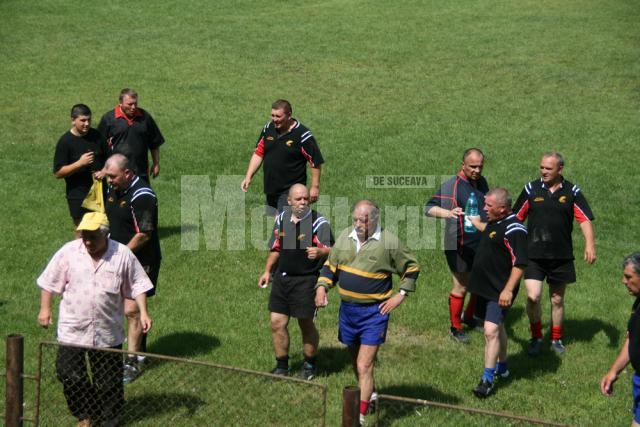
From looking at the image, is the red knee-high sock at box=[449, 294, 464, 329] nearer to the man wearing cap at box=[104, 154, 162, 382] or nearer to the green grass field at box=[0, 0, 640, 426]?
the green grass field at box=[0, 0, 640, 426]

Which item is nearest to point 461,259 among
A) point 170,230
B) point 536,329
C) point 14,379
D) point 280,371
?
point 536,329

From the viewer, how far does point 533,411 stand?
9.30m

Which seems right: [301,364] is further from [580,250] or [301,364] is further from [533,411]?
[580,250]

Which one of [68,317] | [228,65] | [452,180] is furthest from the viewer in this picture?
[228,65]

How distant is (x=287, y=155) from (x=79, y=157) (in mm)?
2782

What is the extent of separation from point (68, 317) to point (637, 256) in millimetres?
4882

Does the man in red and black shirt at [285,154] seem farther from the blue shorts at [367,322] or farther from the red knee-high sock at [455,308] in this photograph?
the blue shorts at [367,322]

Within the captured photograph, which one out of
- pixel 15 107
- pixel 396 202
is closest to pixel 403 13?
pixel 15 107

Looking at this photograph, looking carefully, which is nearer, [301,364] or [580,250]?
[301,364]

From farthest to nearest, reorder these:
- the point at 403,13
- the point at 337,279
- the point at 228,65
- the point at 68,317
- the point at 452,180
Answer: the point at 403,13 < the point at 228,65 < the point at 452,180 < the point at 337,279 < the point at 68,317

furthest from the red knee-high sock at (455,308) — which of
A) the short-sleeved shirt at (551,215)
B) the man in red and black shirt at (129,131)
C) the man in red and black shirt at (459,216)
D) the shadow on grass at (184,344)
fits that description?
the man in red and black shirt at (129,131)

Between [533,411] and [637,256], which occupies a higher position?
[637,256]

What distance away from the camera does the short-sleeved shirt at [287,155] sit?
40.6 feet

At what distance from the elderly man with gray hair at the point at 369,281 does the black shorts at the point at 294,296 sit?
0.89m
